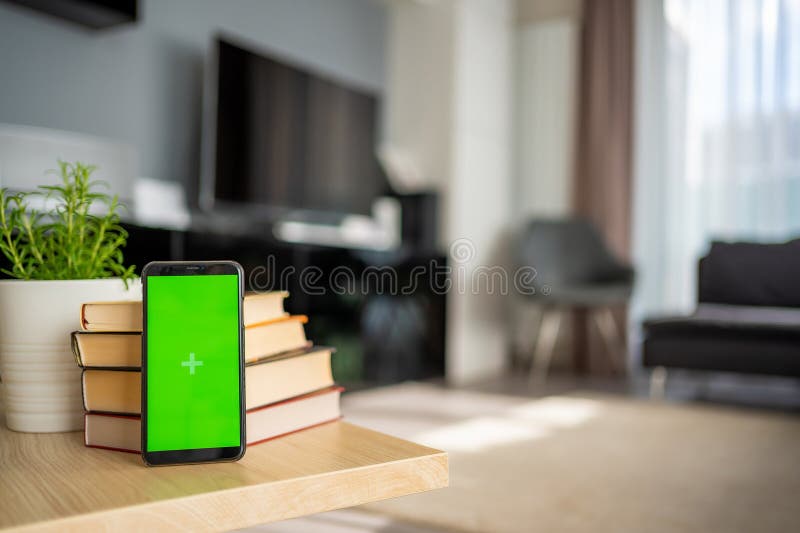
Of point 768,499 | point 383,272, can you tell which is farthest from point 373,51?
point 768,499

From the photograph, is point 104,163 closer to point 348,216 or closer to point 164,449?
point 348,216

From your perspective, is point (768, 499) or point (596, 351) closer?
point (768, 499)

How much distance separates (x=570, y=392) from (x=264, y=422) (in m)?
2.84

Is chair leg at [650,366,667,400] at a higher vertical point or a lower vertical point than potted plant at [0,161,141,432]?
lower

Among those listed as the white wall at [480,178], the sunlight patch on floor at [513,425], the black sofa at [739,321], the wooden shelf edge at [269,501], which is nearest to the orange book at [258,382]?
the wooden shelf edge at [269,501]

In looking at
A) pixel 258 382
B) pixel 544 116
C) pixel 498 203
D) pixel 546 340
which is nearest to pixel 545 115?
pixel 544 116

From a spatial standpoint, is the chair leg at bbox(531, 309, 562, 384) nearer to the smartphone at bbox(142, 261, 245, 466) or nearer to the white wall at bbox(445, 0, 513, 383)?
the white wall at bbox(445, 0, 513, 383)

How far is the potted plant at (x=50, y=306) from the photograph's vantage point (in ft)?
2.14

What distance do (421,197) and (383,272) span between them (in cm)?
65

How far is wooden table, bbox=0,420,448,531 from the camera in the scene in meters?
0.47

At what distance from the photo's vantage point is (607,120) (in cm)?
393

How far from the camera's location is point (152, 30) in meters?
2.62

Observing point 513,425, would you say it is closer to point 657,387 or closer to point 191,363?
point 657,387

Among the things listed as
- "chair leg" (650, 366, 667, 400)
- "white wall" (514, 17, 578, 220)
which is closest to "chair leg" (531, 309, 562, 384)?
"white wall" (514, 17, 578, 220)
